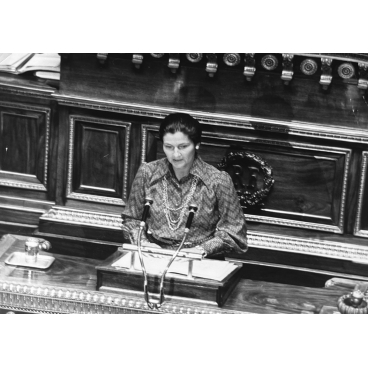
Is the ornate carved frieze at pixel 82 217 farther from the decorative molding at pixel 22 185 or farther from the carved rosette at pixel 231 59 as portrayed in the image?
the carved rosette at pixel 231 59

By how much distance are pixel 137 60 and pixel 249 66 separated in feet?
1.86

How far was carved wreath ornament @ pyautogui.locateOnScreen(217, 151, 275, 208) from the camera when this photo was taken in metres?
5.29

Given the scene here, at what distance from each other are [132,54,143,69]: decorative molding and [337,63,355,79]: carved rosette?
987mm

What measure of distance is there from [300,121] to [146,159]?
2.65 feet

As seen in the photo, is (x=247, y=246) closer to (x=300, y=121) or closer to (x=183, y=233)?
(x=183, y=233)

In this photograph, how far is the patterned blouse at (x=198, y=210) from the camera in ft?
16.4

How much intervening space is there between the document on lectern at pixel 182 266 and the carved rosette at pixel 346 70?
3.65 ft

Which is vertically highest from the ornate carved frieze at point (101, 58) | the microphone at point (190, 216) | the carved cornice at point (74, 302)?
the ornate carved frieze at point (101, 58)

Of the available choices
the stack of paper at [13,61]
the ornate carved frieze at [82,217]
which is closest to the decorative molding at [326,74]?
the ornate carved frieze at [82,217]

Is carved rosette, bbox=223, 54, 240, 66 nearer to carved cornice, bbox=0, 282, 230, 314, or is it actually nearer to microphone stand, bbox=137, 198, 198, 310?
microphone stand, bbox=137, 198, 198, 310

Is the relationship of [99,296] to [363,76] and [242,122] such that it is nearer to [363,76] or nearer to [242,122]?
[242,122]

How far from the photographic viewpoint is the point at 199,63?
5.26m

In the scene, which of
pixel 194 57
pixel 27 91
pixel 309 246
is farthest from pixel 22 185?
pixel 309 246

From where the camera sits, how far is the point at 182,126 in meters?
4.86
